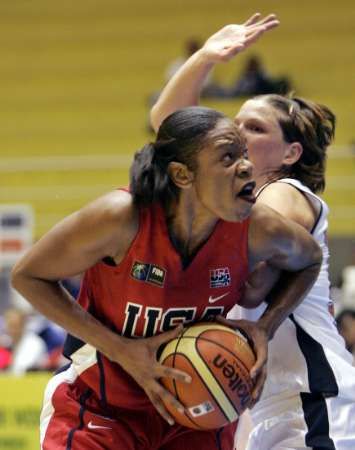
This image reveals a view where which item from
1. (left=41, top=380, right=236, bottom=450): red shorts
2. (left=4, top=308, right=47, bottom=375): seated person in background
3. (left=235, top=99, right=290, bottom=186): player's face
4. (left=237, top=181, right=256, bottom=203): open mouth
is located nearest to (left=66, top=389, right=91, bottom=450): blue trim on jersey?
(left=41, top=380, right=236, bottom=450): red shorts

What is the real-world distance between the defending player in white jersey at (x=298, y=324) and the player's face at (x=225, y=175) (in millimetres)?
386

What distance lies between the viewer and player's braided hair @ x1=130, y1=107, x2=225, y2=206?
3.29 meters

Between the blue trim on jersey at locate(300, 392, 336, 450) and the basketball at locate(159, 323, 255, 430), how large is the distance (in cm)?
36

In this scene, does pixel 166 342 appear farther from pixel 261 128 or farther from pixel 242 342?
pixel 261 128

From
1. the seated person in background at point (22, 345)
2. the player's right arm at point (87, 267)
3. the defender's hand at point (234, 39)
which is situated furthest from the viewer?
the seated person in background at point (22, 345)

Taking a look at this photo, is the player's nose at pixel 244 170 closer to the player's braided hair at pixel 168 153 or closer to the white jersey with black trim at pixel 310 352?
the player's braided hair at pixel 168 153

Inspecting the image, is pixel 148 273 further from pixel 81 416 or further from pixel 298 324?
pixel 298 324

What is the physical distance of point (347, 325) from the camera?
26.3ft

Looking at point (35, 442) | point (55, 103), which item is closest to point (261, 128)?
point (35, 442)

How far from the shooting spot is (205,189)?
130 inches

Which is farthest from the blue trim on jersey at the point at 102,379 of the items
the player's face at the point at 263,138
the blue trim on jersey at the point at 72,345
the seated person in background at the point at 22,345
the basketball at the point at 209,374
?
the seated person in background at the point at 22,345

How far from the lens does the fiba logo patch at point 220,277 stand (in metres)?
3.40

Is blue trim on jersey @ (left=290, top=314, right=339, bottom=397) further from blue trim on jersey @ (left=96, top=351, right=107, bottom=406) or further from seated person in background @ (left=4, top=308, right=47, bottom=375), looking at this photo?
seated person in background @ (left=4, top=308, right=47, bottom=375)

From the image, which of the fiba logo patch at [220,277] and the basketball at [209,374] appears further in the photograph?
the fiba logo patch at [220,277]
